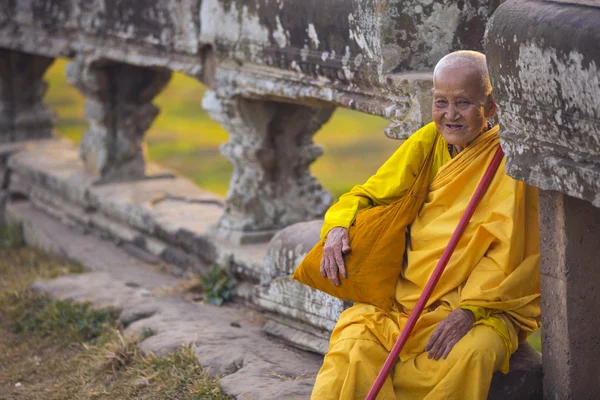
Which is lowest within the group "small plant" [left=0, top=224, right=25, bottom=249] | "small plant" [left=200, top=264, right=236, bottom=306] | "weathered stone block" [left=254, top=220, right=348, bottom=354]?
"small plant" [left=0, top=224, right=25, bottom=249]

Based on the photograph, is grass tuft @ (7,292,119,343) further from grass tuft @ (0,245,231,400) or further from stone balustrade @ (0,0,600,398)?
stone balustrade @ (0,0,600,398)

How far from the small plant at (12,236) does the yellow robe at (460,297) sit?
4.91 meters

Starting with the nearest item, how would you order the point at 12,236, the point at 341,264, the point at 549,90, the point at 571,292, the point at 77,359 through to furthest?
the point at 549,90 → the point at 571,292 → the point at 341,264 → the point at 77,359 → the point at 12,236

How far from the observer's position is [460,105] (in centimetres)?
364

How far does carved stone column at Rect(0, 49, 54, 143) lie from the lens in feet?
30.1

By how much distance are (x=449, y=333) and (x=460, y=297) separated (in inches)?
A: 7.7

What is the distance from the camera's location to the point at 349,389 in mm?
3572

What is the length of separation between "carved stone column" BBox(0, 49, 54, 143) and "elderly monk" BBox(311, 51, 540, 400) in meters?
6.20

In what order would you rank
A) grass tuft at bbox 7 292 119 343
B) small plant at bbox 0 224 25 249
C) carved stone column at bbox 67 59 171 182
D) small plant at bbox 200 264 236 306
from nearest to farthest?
1. grass tuft at bbox 7 292 119 343
2. small plant at bbox 200 264 236 306
3. carved stone column at bbox 67 59 171 182
4. small plant at bbox 0 224 25 249

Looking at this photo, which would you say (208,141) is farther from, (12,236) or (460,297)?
(460,297)

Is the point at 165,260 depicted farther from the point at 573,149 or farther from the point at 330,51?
the point at 573,149

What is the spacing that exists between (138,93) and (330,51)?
3.49m

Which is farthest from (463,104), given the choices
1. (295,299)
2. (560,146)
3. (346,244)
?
(295,299)

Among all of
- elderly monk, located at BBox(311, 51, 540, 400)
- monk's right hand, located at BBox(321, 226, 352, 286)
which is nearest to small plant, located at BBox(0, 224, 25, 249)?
monk's right hand, located at BBox(321, 226, 352, 286)
